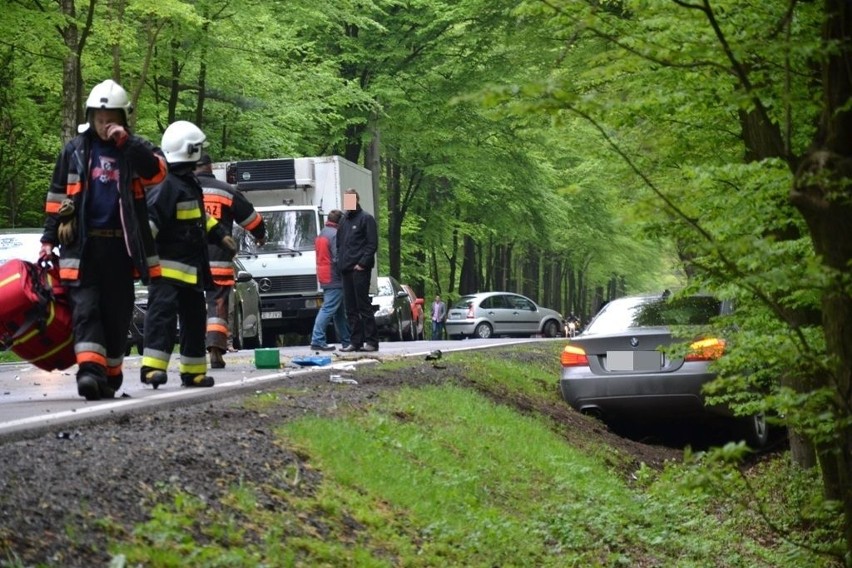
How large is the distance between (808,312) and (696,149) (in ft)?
5.57

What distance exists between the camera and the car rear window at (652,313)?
12.9m

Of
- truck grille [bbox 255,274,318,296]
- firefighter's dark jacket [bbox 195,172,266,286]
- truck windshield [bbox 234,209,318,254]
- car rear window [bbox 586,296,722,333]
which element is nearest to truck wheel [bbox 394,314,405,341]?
truck grille [bbox 255,274,318,296]

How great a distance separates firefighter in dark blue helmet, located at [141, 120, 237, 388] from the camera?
9930 millimetres

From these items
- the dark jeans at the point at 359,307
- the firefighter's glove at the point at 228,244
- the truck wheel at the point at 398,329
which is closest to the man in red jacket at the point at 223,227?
the firefighter's glove at the point at 228,244

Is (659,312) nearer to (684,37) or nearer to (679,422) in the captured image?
(679,422)

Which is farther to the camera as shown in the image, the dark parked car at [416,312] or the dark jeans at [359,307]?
the dark parked car at [416,312]

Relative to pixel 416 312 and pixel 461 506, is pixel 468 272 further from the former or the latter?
pixel 461 506

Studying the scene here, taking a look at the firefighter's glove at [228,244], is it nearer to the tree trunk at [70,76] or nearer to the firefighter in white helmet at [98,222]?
the firefighter in white helmet at [98,222]

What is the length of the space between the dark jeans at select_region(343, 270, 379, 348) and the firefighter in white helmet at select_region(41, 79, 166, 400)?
7.60 m

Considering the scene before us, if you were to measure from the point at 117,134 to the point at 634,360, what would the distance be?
19.8ft

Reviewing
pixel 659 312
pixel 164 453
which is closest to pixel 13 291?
pixel 164 453

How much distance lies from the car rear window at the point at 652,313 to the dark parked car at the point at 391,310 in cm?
1640

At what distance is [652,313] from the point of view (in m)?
13.3

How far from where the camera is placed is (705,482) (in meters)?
5.84
